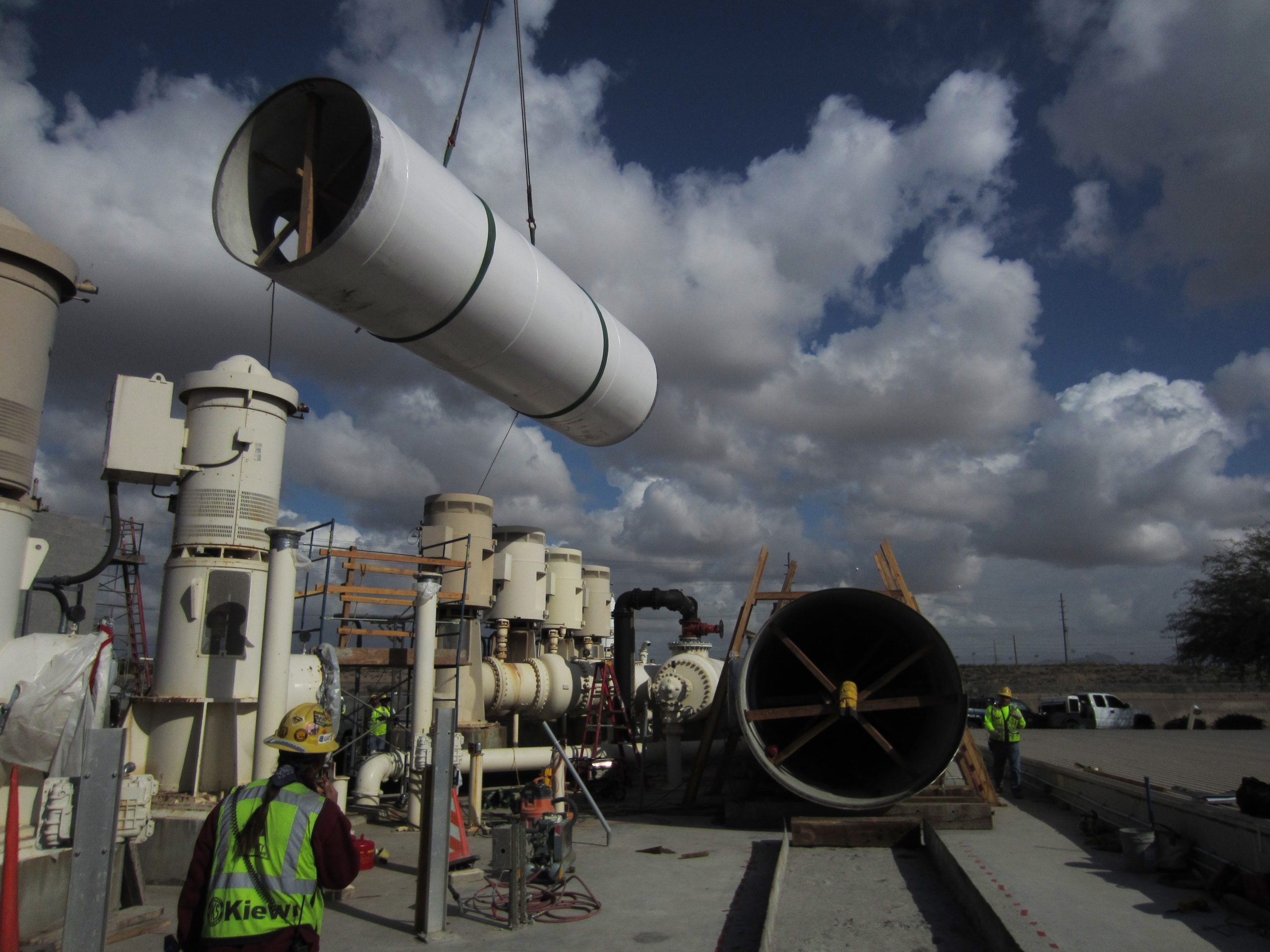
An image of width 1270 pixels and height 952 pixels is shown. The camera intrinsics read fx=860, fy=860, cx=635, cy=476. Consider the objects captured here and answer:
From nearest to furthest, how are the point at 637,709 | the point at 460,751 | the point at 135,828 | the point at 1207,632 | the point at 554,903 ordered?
1. the point at 135,828
2. the point at 554,903
3. the point at 460,751
4. the point at 637,709
5. the point at 1207,632

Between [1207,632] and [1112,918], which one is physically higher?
[1207,632]

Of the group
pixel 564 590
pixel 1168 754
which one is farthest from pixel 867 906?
pixel 564 590

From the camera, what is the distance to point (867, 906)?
7.16 meters

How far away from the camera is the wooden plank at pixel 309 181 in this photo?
196 inches

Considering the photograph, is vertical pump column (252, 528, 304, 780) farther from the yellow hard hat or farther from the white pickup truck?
the white pickup truck

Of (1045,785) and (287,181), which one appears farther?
(1045,785)

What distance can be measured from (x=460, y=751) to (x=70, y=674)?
4.44 m

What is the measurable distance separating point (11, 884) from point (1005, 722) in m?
12.0

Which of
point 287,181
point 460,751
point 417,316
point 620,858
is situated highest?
point 287,181

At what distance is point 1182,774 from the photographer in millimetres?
12367

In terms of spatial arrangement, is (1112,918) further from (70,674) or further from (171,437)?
(171,437)

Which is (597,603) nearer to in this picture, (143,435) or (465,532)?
(465,532)

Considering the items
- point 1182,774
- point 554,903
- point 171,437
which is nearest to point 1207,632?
point 1182,774

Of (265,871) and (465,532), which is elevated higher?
(465,532)
